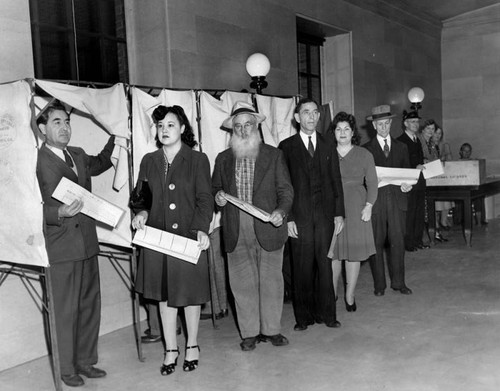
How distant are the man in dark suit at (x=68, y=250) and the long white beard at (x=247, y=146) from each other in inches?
40.2

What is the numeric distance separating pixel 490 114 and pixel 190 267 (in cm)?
903

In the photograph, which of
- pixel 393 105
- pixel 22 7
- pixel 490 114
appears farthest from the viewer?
pixel 490 114

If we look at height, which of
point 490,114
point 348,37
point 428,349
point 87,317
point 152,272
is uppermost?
point 348,37

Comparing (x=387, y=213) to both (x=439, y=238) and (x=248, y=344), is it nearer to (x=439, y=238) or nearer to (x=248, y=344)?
(x=248, y=344)

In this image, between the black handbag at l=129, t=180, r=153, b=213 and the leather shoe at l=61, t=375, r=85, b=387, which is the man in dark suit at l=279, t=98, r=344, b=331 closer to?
the black handbag at l=129, t=180, r=153, b=213

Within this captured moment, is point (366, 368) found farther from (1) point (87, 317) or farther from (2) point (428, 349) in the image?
(1) point (87, 317)

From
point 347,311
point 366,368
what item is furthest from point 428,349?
point 347,311

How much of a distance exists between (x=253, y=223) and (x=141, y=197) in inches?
32.5

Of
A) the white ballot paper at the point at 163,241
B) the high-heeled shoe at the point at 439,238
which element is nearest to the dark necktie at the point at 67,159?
the white ballot paper at the point at 163,241

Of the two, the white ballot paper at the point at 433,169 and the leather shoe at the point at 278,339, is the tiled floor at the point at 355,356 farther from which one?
the white ballot paper at the point at 433,169

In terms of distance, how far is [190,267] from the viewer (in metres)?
3.68

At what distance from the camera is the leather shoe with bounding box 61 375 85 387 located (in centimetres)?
363

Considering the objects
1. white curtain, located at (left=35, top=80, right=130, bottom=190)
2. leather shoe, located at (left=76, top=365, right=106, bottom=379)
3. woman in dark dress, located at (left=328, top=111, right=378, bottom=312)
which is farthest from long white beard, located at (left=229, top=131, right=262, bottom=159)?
leather shoe, located at (left=76, top=365, right=106, bottom=379)

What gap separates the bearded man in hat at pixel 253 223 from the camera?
4.07 m
